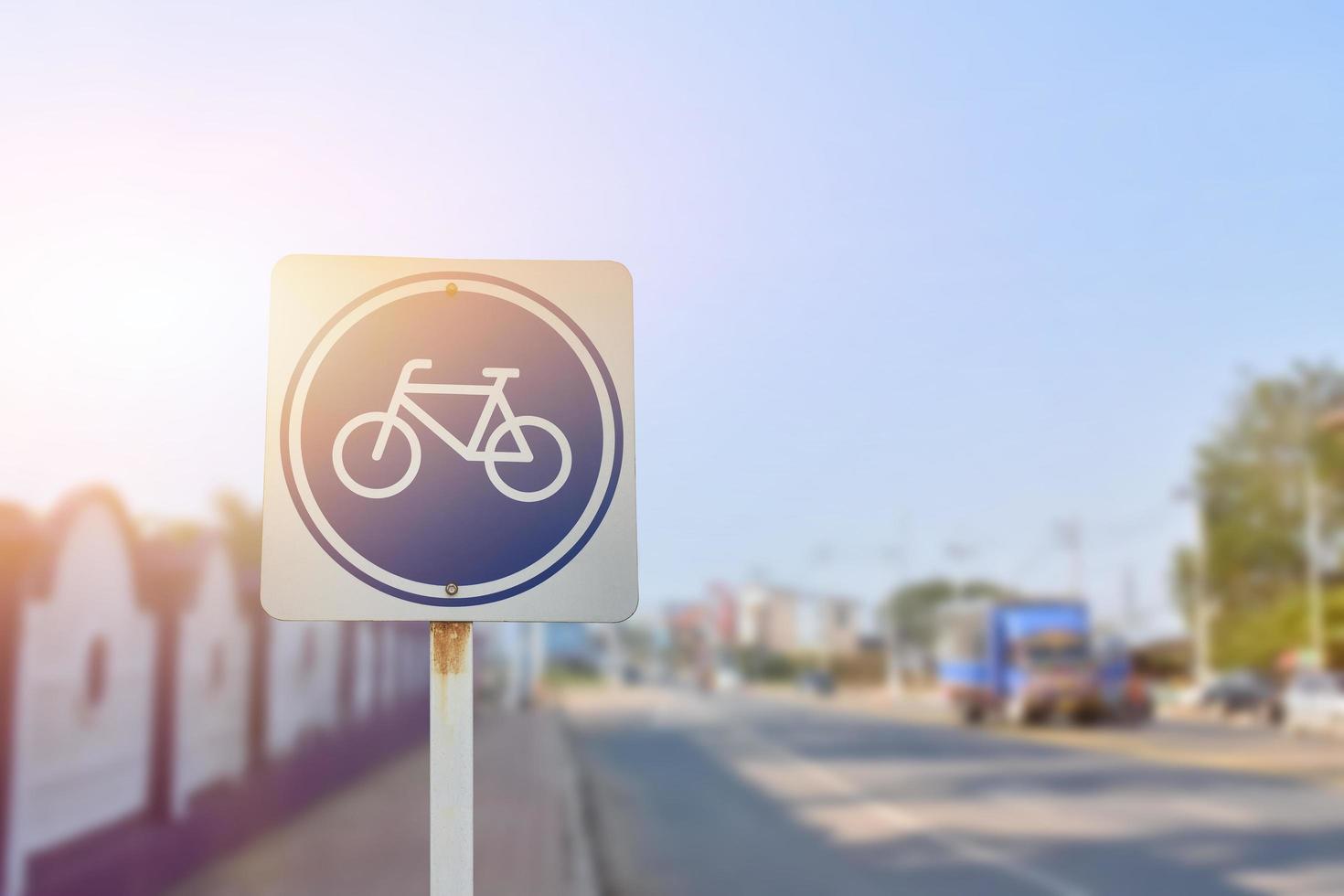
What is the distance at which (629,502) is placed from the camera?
8.34 ft

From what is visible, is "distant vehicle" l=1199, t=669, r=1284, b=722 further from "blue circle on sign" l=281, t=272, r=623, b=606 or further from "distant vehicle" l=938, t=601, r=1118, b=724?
"blue circle on sign" l=281, t=272, r=623, b=606

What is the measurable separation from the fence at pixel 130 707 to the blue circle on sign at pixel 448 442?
22.4 ft

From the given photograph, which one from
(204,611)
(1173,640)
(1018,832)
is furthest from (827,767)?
(1173,640)

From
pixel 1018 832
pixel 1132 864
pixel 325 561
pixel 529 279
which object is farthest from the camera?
pixel 1018 832

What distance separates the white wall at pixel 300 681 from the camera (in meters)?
16.9

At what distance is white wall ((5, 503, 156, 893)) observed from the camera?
8.70 metres

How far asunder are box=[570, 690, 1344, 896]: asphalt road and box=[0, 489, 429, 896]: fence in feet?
12.9

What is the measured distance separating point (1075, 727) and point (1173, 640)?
60809 mm

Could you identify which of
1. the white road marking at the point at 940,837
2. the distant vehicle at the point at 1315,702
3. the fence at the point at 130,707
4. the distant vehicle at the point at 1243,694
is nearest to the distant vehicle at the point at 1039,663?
the distant vehicle at the point at 1315,702

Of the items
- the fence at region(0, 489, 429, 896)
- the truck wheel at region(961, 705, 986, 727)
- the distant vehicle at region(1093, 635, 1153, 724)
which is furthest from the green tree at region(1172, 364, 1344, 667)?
the fence at region(0, 489, 429, 896)

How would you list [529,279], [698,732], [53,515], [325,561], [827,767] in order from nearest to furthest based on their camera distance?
1. [325,561]
2. [529,279]
3. [53,515]
4. [827,767]
5. [698,732]

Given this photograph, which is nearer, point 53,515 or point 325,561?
point 325,561

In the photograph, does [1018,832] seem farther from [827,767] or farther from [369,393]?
[369,393]

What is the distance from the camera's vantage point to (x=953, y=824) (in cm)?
1683
